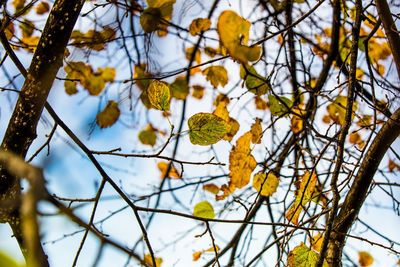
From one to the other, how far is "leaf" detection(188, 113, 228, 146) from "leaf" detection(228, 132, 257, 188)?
29 cm

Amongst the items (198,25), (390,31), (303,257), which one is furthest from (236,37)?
(198,25)

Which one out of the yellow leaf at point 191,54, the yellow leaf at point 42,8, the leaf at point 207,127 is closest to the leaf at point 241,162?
the leaf at point 207,127

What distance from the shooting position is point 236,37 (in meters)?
0.83

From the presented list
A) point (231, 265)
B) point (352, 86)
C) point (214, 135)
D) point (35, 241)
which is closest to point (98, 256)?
Answer: point (35, 241)

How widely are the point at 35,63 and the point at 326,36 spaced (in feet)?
6.15

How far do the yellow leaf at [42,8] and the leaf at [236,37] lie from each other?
1.41 metres

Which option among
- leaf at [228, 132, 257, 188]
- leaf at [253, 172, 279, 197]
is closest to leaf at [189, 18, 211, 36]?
leaf at [228, 132, 257, 188]

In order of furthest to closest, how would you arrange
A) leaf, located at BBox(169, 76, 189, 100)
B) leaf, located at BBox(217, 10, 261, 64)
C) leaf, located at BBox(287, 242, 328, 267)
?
leaf, located at BBox(169, 76, 189, 100) < leaf, located at BBox(287, 242, 328, 267) < leaf, located at BBox(217, 10, 261, 64)

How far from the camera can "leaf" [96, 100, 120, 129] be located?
170 centimetres

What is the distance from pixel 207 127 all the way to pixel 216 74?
71cm

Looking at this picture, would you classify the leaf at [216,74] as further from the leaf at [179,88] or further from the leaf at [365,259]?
the leaf at [365,259]

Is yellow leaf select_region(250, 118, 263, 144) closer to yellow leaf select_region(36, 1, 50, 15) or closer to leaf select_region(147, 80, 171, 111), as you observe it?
leaf select_region(147, 80, 171, 111)

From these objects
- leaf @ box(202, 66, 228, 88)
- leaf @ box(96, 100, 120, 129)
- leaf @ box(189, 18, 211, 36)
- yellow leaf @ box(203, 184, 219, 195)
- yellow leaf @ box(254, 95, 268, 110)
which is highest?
leaf @ box(189, 18, 211, 36)

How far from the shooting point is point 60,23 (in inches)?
34.1
